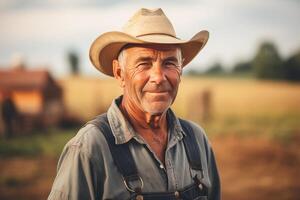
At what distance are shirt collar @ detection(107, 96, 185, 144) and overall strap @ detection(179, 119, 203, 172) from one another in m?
0.05

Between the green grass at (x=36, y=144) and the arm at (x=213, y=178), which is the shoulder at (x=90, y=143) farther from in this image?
the green grass at (x=36, y=144)

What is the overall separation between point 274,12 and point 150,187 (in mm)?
12918

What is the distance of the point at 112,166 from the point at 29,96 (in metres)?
9.29

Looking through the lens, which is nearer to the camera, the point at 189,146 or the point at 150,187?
the point at 150,187

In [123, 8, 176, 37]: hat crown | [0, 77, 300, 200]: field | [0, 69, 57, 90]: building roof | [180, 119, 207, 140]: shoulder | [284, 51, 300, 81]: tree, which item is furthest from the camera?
[284, 51, 300, 81]: tree

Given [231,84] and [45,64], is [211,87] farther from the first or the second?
[45,64]

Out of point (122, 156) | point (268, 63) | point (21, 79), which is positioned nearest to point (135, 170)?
point (122, 156)

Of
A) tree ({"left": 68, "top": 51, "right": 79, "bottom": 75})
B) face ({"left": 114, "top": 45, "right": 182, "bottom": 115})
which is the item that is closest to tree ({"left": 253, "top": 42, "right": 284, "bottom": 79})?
tree ({"left": 68, "top": 51, "right": 79, "bottom": 75})

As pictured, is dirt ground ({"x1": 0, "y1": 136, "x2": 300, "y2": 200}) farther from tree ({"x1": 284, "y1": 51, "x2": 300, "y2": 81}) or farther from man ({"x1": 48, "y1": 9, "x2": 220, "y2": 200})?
man ({"x1": 48, "y1": 9, "x2": 220, "y2": 200})

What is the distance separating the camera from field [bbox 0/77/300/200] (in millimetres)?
9875

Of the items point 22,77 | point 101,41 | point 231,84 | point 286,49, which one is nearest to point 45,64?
point 22,77

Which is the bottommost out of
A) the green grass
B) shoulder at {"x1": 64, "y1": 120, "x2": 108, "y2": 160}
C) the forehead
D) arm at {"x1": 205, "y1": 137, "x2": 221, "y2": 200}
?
the green grass

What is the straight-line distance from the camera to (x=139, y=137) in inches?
81.4

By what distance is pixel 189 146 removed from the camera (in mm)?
2227
